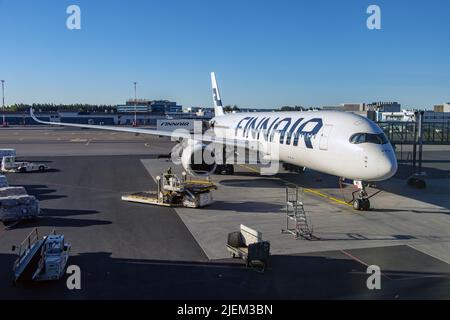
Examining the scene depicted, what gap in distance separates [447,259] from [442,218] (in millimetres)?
5770

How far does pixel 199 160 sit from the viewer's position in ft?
84.1

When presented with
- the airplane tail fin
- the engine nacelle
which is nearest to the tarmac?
the engine nacelle

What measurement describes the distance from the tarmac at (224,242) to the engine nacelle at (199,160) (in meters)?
1.68

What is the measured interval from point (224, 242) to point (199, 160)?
A: 1112cm

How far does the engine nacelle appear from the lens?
25.5 m

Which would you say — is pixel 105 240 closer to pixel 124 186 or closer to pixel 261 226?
pixel 261 226

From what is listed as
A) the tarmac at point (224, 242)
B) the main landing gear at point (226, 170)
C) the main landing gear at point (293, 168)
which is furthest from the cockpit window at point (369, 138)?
the main landing gear at point (226, 170)

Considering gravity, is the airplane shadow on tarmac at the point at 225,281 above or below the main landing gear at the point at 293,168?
below

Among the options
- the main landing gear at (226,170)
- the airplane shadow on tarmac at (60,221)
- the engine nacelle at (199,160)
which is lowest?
the airplane shadow on tarmac at (60,221)

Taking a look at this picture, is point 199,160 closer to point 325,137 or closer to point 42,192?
point 325,137

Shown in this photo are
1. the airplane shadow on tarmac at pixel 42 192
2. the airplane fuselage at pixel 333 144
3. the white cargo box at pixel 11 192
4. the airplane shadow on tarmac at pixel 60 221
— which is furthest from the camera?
the airplane shadow on tarmac at pixel 42 192

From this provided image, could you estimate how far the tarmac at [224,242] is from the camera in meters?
11.1

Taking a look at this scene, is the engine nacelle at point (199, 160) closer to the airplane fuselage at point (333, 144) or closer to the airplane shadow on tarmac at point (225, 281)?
the airplane fuselage at point (333, 144)
